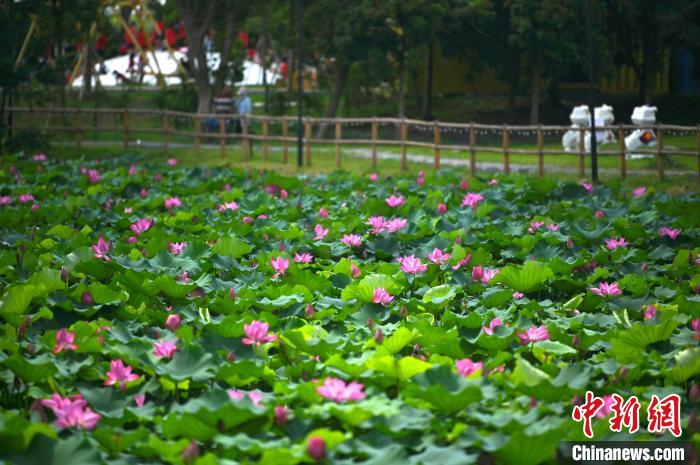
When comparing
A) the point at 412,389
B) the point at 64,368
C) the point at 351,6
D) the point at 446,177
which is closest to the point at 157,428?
the point at 64,368

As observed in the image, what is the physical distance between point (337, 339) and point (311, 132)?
2187cm

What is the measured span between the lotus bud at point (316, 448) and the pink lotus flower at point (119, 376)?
0.96 m

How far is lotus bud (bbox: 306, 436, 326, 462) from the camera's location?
3156 mm

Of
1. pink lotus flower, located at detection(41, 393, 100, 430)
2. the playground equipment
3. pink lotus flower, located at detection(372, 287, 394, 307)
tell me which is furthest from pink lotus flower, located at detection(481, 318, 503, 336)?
the playground equipment

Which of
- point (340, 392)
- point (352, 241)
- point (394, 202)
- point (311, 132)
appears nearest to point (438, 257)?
point (352, 241)

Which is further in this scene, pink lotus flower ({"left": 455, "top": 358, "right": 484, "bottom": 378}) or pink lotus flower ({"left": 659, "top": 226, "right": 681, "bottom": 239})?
pink lotus flower ({"left": 659, "top": 226, "right": 681, "bottom": 239})

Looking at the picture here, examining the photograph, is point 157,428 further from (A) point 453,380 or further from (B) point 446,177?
(B) point 446,177

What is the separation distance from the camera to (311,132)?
26.1 m

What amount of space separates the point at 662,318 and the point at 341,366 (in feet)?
4.57

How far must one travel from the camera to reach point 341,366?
13.1ft

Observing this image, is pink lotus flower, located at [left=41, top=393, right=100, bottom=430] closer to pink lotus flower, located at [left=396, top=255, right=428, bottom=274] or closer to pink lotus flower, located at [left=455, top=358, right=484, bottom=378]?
pink lotus flower, located at [left=455, top=358, right=484, bottom=378]

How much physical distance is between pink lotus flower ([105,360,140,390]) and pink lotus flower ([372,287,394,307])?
1.31m

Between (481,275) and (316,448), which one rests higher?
(481,275)

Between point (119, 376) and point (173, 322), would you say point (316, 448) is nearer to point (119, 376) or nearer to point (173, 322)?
point (119, 376)
